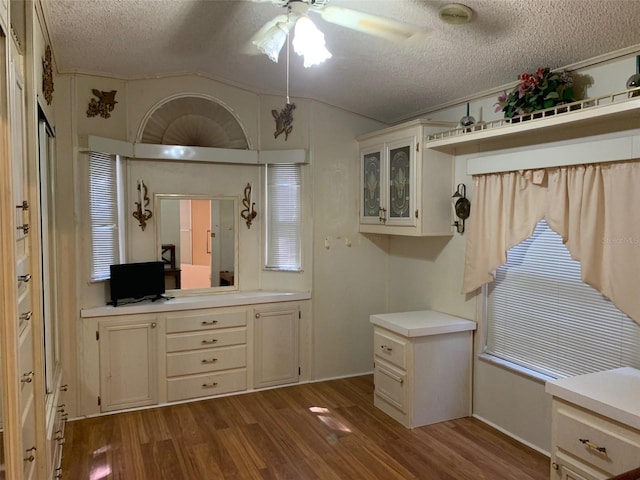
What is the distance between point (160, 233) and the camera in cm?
388

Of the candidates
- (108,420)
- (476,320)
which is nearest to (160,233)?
(108,420)

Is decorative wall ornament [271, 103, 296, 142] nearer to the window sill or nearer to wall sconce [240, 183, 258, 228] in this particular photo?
wall sconce [240, 183, 258, 228]

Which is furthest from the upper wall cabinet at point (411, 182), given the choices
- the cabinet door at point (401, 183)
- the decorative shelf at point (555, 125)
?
the decorative shelf at point (555, 125)

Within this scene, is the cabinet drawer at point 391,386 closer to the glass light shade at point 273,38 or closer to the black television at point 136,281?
the black television at point 136,281

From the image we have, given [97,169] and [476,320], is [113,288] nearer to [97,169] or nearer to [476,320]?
[97,169]

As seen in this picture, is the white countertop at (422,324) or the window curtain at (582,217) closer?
the window curtain at (582,217)

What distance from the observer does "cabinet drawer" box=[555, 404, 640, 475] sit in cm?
194

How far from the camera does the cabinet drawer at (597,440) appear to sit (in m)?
1.94

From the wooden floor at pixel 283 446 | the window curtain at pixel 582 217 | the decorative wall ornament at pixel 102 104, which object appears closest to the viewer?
the window curtain at pixel 582 217

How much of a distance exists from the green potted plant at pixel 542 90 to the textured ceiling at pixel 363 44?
0.11 meters

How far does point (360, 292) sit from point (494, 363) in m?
1.48

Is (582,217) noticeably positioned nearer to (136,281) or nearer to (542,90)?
(542,90)

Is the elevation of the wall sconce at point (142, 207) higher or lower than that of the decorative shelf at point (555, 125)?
lower

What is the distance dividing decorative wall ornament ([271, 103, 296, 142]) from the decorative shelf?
1303 millimetres
